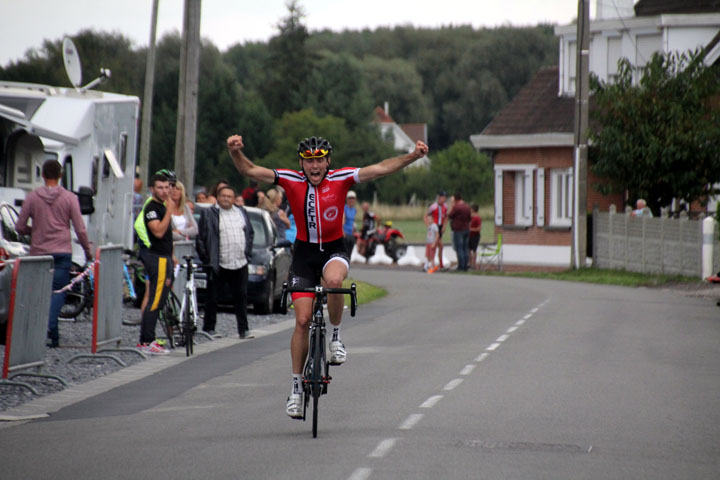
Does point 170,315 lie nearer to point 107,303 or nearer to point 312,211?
point 107,303

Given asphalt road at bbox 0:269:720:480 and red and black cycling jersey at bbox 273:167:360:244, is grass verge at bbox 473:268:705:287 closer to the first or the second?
asphalt road at bbox 0:269:720:480

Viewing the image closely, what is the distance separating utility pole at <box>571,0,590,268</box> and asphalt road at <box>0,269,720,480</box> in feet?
57.7

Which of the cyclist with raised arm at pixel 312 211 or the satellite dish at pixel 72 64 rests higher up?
the satellite dish at pixel 72 64

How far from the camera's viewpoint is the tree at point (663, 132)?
3444 cm

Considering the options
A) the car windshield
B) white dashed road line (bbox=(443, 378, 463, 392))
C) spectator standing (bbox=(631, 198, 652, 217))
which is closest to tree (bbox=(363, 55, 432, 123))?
spectator standing (bbox=(631, 198, 652, 217))

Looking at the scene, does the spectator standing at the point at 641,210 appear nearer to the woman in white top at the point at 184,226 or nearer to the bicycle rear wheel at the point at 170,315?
the woman in white top at the point at 184,226

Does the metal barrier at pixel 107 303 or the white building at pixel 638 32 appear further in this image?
the white building at pixel 638 32

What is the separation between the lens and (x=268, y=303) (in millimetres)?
19531

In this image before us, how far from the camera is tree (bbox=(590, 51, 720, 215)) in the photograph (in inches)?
1356

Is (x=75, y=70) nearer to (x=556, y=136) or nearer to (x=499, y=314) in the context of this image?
(x=499, y=314)

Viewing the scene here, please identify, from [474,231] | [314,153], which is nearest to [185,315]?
[314,153]

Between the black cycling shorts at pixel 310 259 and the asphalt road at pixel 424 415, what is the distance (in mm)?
1055

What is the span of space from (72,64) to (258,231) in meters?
4.30

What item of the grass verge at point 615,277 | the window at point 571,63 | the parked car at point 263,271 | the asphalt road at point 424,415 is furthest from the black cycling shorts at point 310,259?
the window at point 571,63
